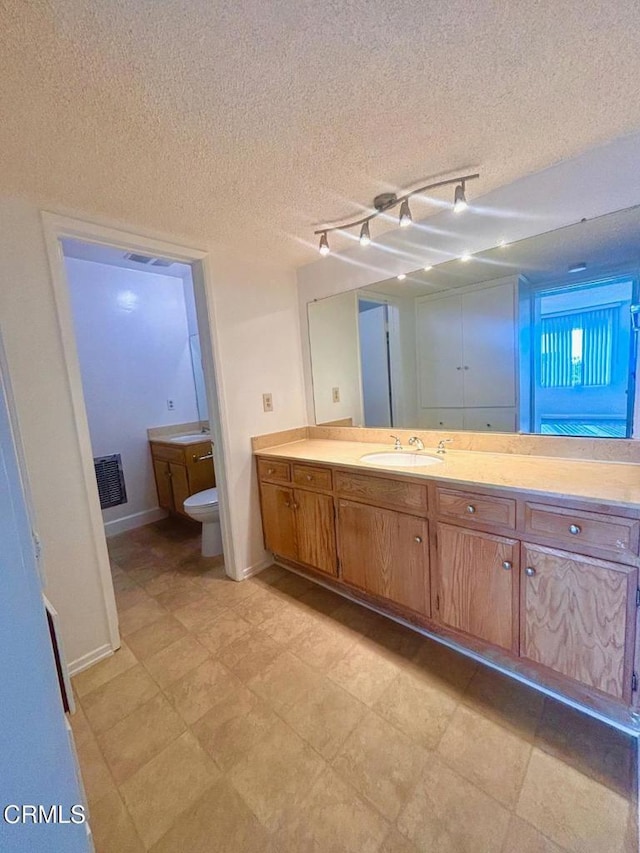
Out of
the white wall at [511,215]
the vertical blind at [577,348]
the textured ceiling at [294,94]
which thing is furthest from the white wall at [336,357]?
the vertical blind at [577,348]

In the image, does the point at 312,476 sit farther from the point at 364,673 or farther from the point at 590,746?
the point at 590,746

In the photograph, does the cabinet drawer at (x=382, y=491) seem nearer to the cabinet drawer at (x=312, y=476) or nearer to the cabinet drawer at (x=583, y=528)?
the cabinet drawer at (x=312, y=476)

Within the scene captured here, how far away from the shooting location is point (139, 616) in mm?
1989

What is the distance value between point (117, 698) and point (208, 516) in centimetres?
119

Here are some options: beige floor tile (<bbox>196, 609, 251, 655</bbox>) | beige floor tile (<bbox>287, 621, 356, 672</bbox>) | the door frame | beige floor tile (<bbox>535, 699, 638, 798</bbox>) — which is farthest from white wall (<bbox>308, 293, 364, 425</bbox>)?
beige floor tile (<bbox>535, 699, 638, 798</bbox>)

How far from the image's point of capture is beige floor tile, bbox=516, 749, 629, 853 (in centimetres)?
95

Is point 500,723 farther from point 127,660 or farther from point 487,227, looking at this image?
point 487,227

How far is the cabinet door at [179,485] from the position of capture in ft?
9.84

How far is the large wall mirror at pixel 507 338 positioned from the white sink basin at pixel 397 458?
0.76 ft

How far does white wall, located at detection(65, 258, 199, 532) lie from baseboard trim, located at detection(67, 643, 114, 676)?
1.60 meters

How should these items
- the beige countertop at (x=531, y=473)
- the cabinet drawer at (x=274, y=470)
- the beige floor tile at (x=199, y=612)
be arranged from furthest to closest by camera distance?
the cabinet drawer at (x=274, y=470) < the beige floor tile at (x=199, y=612) < the beige countertop at (x=531, y=473)

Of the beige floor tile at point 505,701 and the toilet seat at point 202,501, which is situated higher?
the toilet seat at point 202,501

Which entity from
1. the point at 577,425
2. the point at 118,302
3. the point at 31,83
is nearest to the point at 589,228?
the point at 577,425

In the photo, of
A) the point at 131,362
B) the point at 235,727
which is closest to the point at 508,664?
the point at 235,727
